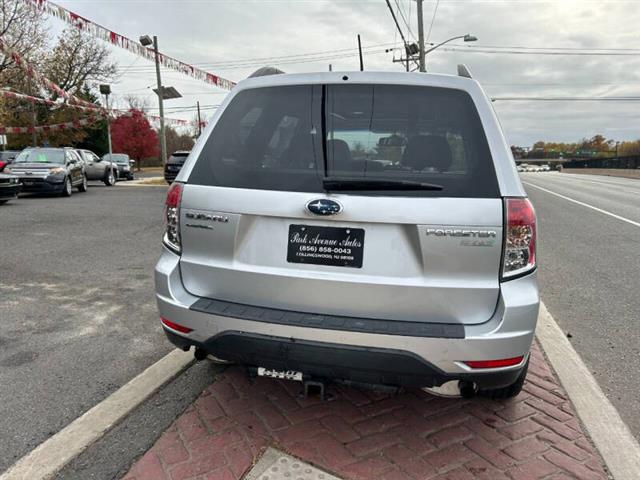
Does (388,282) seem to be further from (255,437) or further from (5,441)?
(5,441)

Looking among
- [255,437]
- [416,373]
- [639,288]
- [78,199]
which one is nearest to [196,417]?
[255,437]

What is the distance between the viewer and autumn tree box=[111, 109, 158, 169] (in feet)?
164

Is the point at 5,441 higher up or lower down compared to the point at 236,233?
lower down

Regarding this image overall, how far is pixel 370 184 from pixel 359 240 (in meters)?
0.26

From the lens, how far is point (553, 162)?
104312 mm

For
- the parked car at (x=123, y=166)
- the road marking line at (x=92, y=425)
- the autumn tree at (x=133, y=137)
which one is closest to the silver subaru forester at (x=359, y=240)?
the road marking line at (x=92, y=425)

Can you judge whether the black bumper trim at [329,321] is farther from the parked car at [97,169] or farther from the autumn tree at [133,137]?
the autumn tree at [133,137]

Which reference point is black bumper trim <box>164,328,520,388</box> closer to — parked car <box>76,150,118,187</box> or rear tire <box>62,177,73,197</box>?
rear tire <box>62,177,73,197</box>

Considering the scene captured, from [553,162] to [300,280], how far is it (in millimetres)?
114699

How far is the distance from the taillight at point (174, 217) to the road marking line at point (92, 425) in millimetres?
1056

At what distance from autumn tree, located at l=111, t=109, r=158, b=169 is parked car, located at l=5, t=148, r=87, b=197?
35.9 metres

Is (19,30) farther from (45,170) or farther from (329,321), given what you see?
(329,321)

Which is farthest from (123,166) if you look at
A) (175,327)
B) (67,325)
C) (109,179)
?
(175,327)

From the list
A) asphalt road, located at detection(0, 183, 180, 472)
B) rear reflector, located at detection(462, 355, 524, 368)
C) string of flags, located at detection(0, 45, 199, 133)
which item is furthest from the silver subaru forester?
string of flags, located at detection(0, 45, 199, 133)
